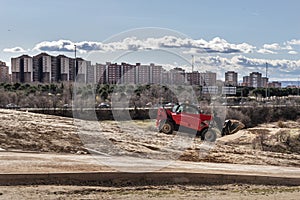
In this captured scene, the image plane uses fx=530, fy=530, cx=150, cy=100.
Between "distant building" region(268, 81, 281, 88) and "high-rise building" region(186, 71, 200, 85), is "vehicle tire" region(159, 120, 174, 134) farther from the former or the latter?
"distant building" region(268, 81, 281, 88)

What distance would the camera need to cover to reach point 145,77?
23734 mm

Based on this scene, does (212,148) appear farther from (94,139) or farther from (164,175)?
(164,175)

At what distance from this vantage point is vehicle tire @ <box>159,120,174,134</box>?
2606 centimetres

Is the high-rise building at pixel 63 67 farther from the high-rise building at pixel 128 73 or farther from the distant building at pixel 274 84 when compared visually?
the distant building at pixel 274 84

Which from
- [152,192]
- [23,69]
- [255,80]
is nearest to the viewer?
[152,192]

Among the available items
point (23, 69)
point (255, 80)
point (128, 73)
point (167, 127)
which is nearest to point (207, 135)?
point (167, 127)

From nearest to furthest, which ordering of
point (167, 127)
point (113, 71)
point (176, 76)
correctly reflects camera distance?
1. point (113, 71)
2. point (176, 76)
3. point (167, 127)

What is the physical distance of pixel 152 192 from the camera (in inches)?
518

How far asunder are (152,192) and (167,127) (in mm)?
13113

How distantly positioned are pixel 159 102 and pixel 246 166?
15.4 meters

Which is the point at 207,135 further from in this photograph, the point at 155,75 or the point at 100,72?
the point at 100,72

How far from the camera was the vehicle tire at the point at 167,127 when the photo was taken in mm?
26062

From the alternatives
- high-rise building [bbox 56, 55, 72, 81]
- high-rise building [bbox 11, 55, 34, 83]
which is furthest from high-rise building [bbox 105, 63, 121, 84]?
high-rise building [bbox 11, 55, 34, 83]

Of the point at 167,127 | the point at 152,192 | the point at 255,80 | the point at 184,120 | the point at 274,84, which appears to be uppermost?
the point at 255,80
